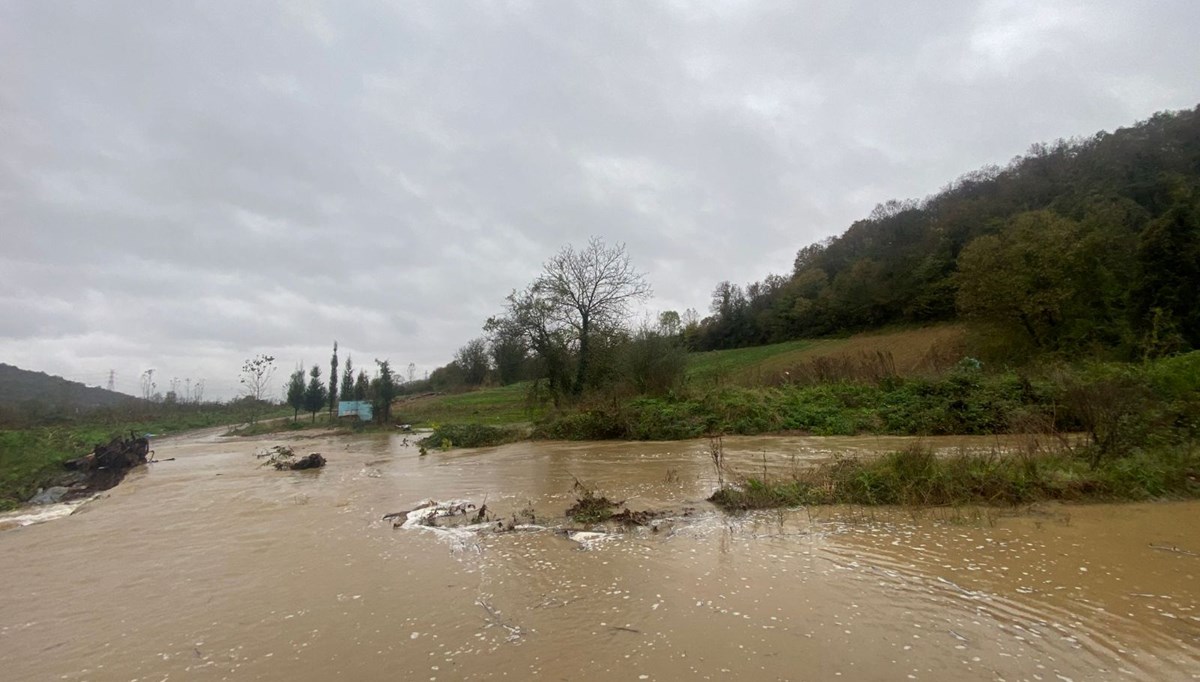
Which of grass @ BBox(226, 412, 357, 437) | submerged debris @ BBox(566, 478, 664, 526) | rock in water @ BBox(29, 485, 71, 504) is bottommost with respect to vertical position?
submerged debris @ BBox(566, 478, 664, 526)

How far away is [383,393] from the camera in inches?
1222

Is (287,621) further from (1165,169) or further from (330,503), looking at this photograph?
(1165,169)

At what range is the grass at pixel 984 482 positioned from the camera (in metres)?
7.42

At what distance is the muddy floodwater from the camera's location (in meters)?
3.72

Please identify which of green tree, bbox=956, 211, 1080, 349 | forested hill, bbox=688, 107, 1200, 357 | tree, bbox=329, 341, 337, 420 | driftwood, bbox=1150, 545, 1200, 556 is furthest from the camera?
tree, bbox=329, 341, 337, 420

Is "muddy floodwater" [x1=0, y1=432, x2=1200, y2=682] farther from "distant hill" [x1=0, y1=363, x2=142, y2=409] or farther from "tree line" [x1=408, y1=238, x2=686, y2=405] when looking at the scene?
"distant hill" [x1=0, y1=363, x2=142, y2=409]

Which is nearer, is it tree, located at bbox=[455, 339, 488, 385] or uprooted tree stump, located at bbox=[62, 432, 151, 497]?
uprooted tree stump, located at bbox=[62, 432, 151, 497]

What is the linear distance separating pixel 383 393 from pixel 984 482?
28769 mm

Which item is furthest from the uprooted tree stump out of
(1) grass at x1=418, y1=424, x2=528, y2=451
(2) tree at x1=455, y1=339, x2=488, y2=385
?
(2) tree at x1=455, y1=339, x2=488, y2=385

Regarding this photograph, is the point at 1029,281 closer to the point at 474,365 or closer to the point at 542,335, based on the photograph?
the point at 542,335

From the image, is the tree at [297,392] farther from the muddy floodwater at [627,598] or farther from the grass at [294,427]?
the muddy floodwater at [627,598]

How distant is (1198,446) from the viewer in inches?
333

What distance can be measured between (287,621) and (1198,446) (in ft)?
39.1

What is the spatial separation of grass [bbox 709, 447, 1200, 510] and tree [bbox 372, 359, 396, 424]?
85.4 ft
